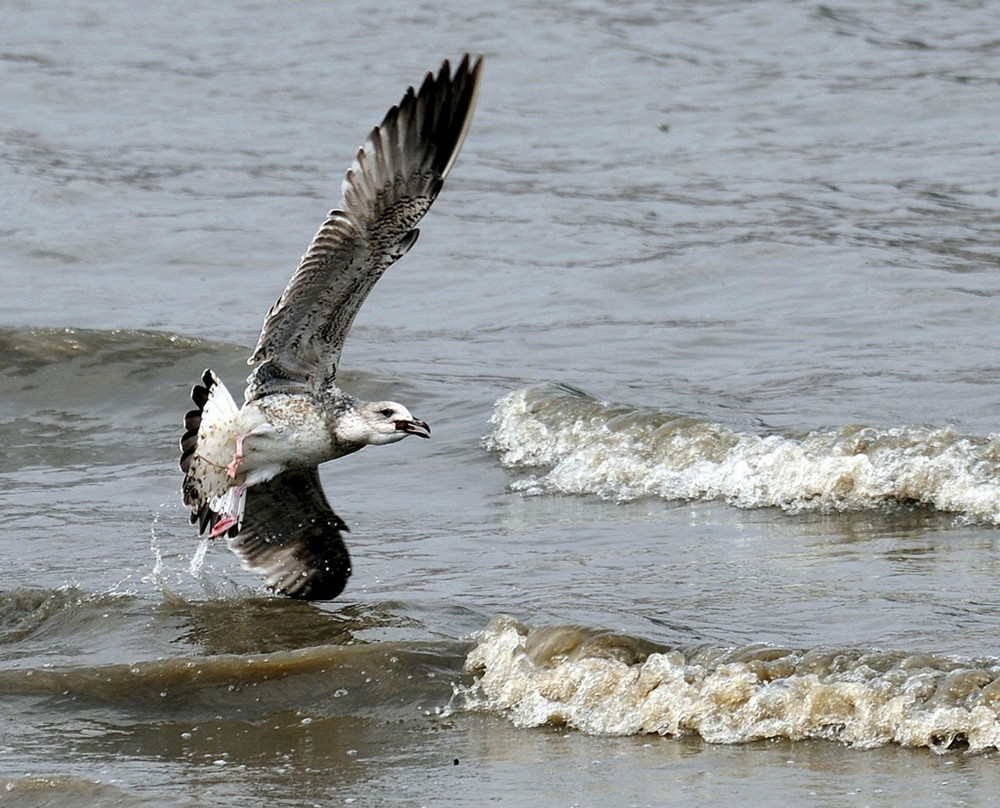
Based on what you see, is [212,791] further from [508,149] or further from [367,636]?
[508,149]

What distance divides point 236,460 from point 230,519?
23 centimetres

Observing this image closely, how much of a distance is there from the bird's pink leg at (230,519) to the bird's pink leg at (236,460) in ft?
0.28

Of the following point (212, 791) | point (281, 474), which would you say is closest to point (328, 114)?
point (281, 474)

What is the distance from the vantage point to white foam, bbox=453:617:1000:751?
16.3 feet

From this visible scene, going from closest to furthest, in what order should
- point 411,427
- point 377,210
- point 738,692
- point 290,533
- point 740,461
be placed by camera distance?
1. point 738,692
2. point 377,210
3. point 411,427
4. point 290,533
5. point 740,461

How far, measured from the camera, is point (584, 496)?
28.4ft

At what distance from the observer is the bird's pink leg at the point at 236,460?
675 cm

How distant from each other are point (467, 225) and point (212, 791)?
10.5 metres

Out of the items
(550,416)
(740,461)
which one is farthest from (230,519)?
(550,416)

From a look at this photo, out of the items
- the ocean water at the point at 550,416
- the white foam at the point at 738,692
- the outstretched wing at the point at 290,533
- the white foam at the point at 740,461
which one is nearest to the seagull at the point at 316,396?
the outstretched wing at the point at 290,533

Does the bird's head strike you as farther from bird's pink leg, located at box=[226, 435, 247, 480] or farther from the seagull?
bird's pink leg, located at box=[226, 435, 247, 480]

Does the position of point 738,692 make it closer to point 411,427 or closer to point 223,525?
point 411,427

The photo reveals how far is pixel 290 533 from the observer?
701cm

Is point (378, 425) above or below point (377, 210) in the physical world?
below
